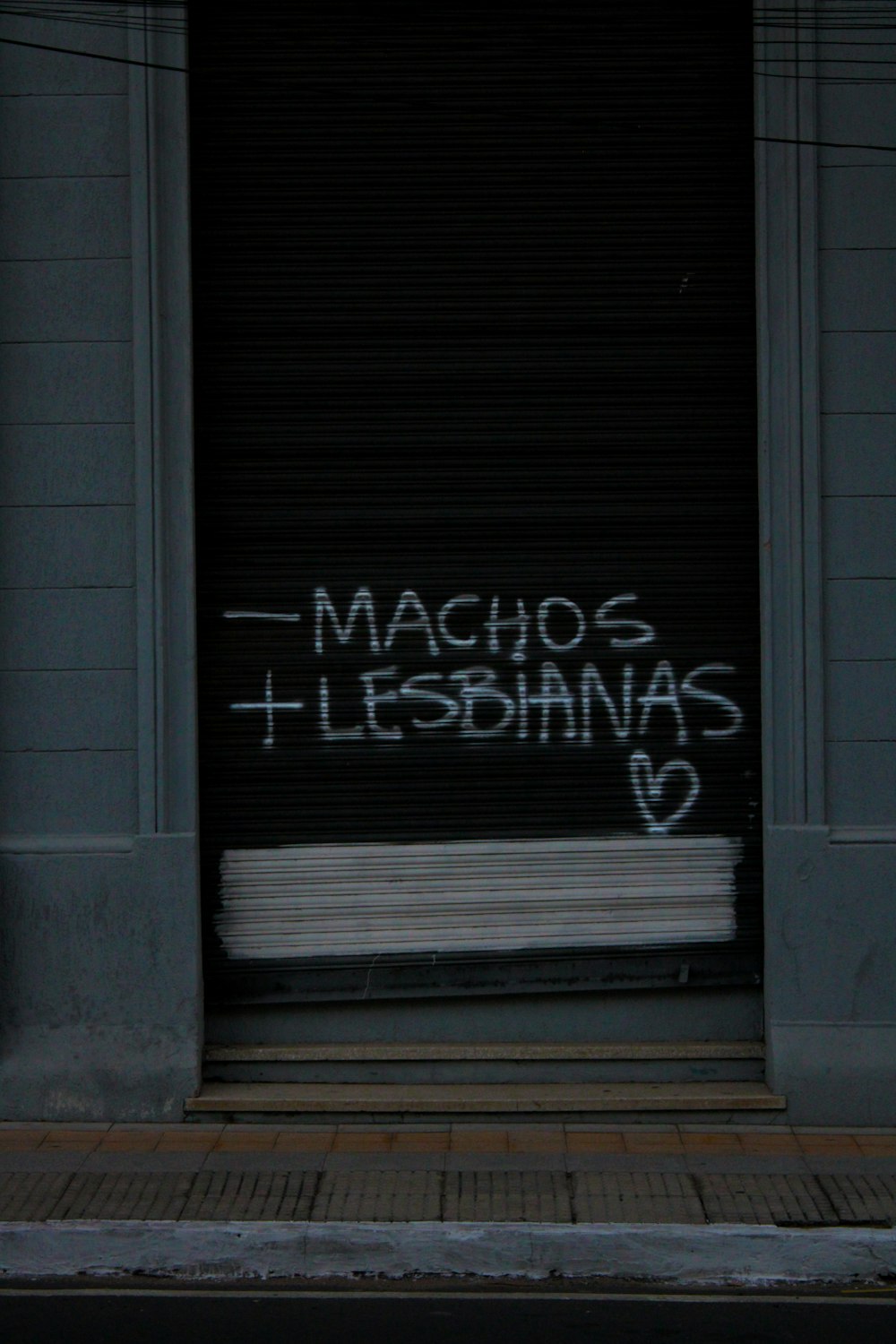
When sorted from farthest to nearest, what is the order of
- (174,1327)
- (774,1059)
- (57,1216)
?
(774,1059) → (57,1216) → (174,1327)

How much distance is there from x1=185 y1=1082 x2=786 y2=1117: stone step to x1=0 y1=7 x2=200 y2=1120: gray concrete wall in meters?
0.36

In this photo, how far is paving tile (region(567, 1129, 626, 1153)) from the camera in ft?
20.6

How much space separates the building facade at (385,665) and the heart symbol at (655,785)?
0.02 metres

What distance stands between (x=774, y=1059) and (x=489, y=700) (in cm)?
218

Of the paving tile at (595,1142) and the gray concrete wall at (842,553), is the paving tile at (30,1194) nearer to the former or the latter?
the paving tile at (595,1142)

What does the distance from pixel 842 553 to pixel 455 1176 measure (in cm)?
336

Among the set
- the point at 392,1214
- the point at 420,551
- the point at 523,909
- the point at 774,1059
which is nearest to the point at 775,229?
the point at 420,551

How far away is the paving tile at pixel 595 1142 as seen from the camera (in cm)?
628

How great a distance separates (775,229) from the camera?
22.0 ft

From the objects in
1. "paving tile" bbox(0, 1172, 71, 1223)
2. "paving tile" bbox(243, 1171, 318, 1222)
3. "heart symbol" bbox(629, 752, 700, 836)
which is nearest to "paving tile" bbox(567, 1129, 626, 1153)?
"paving tile" bbox(243, 1171, 318, 1222)

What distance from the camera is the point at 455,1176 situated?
5.92 meters

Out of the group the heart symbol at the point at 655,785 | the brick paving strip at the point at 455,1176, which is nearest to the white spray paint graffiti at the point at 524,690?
the heart symbol at the point at 655,785

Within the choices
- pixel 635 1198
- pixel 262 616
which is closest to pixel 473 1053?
pixel 635 1198

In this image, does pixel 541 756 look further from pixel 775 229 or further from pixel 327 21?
pixel 327 21
